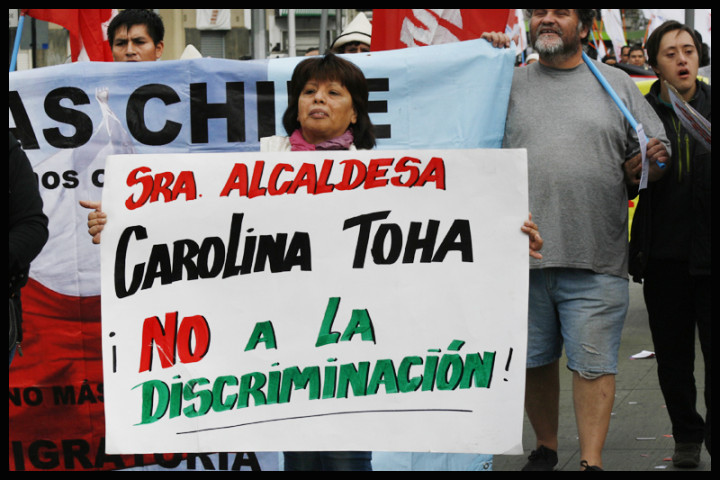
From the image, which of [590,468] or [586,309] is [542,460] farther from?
[586,309]

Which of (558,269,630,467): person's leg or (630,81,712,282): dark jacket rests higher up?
(630,81,712,282): dark jacket

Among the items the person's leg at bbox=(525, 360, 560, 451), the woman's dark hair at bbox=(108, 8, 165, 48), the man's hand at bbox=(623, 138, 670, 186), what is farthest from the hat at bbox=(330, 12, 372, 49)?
the person's leg at bbox=(525, 360, 560, 451)

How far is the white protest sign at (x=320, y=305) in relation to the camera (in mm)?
3631

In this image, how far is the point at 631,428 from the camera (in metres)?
5.72

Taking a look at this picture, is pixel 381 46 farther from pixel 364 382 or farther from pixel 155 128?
pixel 364 382

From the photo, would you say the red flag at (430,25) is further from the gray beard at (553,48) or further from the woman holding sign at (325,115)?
the woman holding sign at (325,115)

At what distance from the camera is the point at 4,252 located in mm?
3479

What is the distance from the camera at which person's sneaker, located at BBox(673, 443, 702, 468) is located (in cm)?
496

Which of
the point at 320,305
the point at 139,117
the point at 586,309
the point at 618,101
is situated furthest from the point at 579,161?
the point at 139,117

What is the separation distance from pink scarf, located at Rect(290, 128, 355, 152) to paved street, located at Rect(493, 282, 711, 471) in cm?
181

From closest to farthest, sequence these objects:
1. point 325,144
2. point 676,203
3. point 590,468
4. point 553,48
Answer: point 325,144
point 590,468
point 553,48
point 676,203

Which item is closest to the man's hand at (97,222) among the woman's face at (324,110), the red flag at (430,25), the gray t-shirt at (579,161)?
the woman's face at (324,110)

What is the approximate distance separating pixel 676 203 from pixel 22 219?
2.71 metres

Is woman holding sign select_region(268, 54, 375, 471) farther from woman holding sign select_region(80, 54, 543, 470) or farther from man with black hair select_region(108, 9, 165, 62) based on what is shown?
man with black hair select_region(108, 9, 165, 62)
